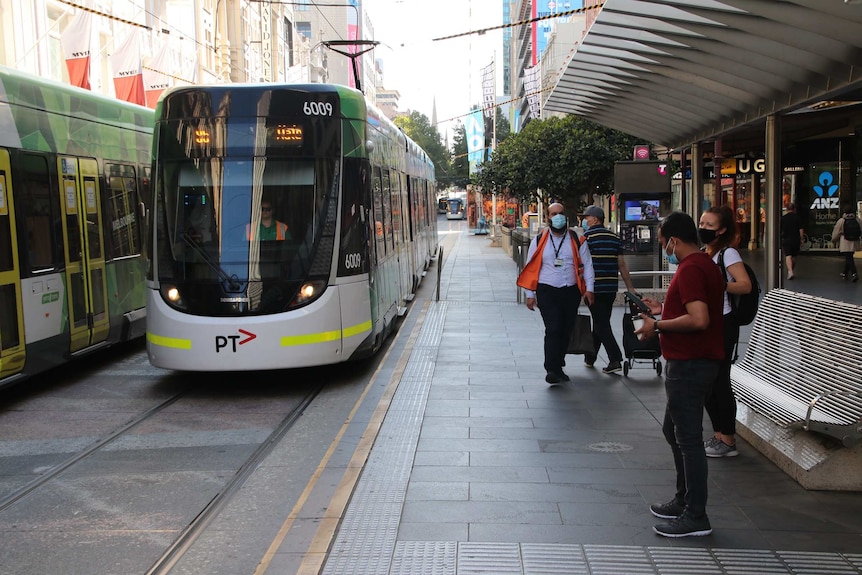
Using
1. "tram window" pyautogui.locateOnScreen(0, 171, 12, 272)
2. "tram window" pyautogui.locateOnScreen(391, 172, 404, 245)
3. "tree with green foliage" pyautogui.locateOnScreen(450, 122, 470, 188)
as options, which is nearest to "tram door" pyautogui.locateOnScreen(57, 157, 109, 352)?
"tram window" pyautogui.locateOnScreen(0, 171, 12, 272)

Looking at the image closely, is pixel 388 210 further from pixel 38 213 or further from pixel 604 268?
pixel 38 213

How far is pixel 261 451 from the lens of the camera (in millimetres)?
7211

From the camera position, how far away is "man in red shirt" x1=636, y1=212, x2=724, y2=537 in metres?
4.85

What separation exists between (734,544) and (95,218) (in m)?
8.73

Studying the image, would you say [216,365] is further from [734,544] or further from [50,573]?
[734,544]

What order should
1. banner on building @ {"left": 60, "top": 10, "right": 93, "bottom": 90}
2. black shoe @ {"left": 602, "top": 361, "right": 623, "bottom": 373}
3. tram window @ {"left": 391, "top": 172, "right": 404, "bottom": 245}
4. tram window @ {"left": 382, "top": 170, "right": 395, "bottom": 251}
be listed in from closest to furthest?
black shoe @ {"left": 602, "top": 361, "right": 623, "bottom": 373}, tram window @ {"left": 382, "top": 170, "right": 395, "bottom": 251}, tram window @ {"left": 391, "top": 172, "right": 404, "bottom": 245}, banner on building @ {"left": 60, "top": 10, "right": 93, "bottom": 90}

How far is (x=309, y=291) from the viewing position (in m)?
9.23

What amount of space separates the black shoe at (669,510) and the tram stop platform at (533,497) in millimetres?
127

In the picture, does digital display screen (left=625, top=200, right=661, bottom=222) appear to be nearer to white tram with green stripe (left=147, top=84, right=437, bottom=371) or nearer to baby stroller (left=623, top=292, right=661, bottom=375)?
baby stroller (left=623, top=292, right=661, bottom=375)

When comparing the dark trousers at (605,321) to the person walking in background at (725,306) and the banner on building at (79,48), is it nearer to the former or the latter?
the person walking in background at (725,306)

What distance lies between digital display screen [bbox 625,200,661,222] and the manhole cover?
41.6ft

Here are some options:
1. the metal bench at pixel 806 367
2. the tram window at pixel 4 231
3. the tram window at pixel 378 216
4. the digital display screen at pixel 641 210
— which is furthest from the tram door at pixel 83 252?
the digital display screen at pixel 641 210

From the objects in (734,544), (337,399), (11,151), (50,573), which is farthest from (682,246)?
(11,151)

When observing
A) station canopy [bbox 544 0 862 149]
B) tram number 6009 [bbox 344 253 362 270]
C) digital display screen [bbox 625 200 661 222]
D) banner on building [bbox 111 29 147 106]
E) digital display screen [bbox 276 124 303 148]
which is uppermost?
banner on building [bbox 111 29 147 106]
